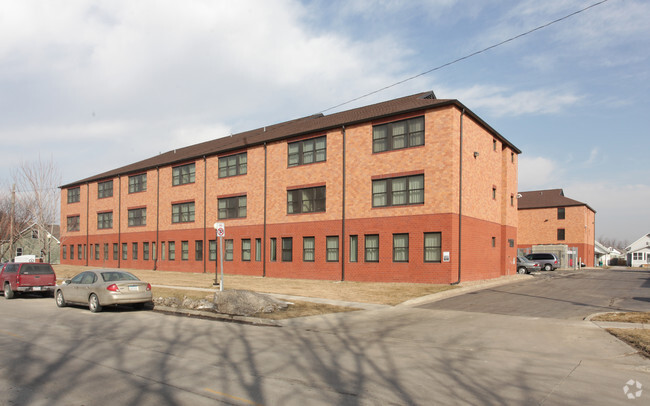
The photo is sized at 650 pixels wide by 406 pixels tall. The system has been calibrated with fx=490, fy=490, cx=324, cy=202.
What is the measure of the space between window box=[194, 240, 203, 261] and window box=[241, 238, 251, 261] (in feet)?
16.5

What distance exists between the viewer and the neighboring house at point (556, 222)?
202 feet

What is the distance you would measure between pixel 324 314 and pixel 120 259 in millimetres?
38406

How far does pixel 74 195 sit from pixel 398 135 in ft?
145

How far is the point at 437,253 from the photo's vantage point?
2644 centimetres

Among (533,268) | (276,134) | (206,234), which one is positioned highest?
(276,134)

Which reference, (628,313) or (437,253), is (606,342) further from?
(437,253)

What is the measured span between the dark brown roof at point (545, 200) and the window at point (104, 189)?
4973cm

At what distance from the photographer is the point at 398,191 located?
2814 cm

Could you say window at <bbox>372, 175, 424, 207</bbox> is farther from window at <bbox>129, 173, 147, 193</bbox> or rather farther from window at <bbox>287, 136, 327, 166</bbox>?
window at <bbox>129, 173, 147, 193</bbox>

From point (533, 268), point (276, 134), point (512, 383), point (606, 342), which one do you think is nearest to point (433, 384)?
point (512, 383)

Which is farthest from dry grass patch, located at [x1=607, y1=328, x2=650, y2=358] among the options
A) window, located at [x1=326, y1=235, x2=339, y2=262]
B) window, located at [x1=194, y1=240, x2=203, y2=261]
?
window, located at [x1=194, y1=240, x2=203, y2=261]

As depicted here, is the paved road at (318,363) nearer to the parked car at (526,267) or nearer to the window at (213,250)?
the window at (213,250)

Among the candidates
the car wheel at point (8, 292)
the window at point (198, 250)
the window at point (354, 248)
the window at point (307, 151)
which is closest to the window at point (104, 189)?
the window at point (198, 250)

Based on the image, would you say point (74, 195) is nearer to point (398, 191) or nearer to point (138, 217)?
point (138, 217)
